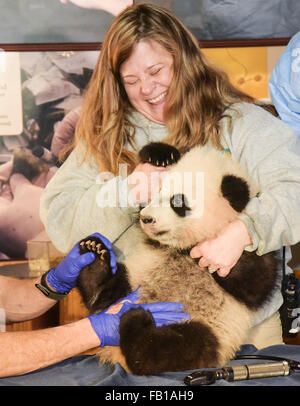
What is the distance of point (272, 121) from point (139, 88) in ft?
1.46

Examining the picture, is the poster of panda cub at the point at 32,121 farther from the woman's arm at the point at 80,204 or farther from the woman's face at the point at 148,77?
the woman's face at the point at 148,77

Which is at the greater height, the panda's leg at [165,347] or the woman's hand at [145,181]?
the woman's hand at [145,181]

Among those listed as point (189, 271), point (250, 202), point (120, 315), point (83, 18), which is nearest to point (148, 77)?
point (83, 18)

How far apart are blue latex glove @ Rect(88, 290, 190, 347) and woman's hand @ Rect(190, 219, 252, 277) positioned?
0.16 metres

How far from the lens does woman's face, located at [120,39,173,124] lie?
1460mm

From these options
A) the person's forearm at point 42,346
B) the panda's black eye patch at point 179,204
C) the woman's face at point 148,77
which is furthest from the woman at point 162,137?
the person's forearm at point 42,346

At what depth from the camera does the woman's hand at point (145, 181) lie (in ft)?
4.91

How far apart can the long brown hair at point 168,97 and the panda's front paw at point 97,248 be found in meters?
0.24

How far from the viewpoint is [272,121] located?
1515 mm

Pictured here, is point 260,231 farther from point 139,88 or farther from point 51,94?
point 51,94

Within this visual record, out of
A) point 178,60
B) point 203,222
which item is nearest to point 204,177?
point 203,222

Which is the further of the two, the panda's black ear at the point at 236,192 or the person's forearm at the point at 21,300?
the person's forearm at the point at 21,300

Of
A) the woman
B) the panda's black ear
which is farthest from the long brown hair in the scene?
the panda's black ear

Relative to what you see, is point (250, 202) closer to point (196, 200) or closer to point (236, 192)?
point (236, 192)
